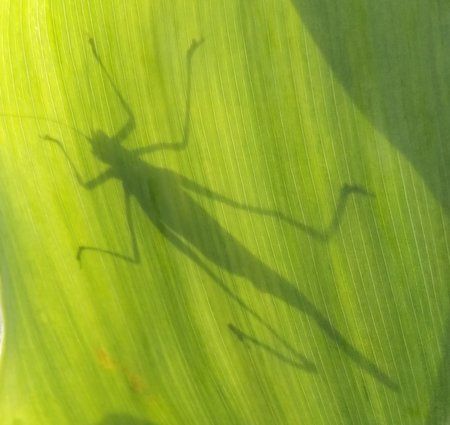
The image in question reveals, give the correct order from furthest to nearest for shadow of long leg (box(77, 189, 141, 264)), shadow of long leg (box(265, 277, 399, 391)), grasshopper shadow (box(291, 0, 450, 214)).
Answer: shadow of long leg (box(77, 189, 141, 264))
shadow of long leg (box(265, 277, 399, 391))
grasshopper shadow (box(291, 0, 450, 214))

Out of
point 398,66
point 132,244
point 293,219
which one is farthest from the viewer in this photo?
point 132,244

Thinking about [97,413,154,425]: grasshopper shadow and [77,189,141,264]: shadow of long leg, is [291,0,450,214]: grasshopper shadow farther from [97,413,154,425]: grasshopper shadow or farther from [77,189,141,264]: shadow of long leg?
[97,413,154,425]: grasshopper shadow

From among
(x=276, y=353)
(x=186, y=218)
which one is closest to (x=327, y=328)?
(x=276, y=353)

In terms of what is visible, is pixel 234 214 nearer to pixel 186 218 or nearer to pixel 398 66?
pixel 186 218

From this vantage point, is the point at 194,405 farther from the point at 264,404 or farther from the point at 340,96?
the point at 340,96

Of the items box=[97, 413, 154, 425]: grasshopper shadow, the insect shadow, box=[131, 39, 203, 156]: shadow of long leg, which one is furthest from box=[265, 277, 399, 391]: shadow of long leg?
box=[97, 413, 154, 425]: grasshopper shadow

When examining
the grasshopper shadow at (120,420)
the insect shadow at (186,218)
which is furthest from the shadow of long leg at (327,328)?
the grasshopper shadow at (120,420)

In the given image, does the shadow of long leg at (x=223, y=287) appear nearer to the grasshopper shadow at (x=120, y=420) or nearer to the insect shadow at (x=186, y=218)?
the insect shadow at (x=186, y=218)
